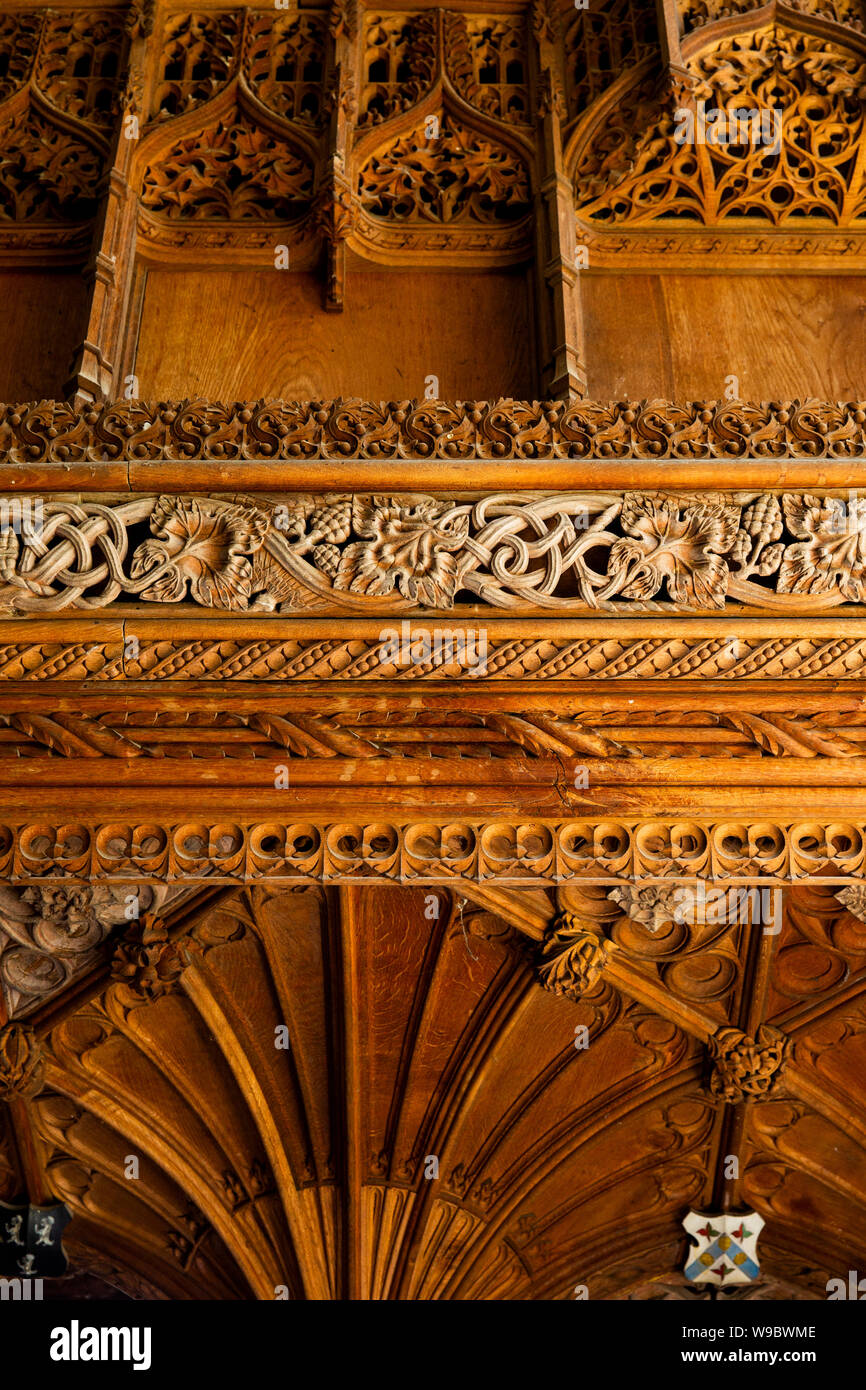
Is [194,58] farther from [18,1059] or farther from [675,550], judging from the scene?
[18,1059]

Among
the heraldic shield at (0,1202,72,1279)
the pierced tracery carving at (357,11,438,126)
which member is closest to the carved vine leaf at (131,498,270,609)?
the pierced tracery carving at (357,11,438,126)

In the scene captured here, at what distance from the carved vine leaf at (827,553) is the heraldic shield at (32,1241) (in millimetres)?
6097

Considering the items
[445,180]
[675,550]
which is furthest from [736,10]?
[675,550]

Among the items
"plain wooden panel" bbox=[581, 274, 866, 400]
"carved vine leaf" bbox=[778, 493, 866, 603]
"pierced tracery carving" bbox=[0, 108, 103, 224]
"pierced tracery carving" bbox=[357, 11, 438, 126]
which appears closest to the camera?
"carved vine leaf" bbox=[778, 493, 866, 603]

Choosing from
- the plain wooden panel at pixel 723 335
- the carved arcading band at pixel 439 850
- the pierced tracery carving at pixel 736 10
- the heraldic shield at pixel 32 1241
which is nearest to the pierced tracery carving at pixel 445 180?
the plain wooden panel at pixel 723 335

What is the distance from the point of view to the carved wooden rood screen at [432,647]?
3764mm

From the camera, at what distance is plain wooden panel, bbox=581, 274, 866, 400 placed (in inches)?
201

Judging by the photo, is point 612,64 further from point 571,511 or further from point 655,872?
point 655,872

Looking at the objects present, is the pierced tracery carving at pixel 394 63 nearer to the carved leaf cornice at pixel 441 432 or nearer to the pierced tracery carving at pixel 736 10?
the pierced tracery carving at pixel 736 10

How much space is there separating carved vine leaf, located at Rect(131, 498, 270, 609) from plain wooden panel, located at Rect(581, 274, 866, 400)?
1.80 m

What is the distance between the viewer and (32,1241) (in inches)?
316

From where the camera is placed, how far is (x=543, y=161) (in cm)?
550

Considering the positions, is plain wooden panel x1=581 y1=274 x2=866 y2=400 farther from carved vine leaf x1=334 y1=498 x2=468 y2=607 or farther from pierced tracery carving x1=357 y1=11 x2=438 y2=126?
carved vine leaf x1=334 y1=498 x2=468 y2=607
